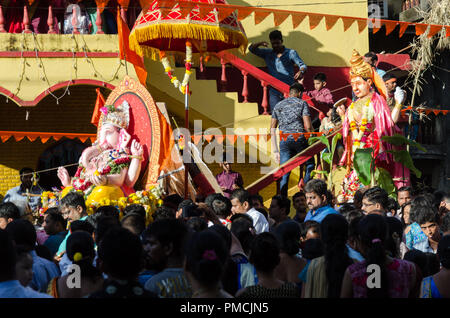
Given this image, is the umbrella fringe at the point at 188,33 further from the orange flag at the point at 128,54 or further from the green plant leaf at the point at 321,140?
the green plant leaf at the point at 321,140

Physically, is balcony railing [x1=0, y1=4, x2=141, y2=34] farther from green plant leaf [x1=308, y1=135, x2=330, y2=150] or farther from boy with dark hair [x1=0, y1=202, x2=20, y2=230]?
boy with dark hair [x1=0, y1=202, x2=20, y2=230]

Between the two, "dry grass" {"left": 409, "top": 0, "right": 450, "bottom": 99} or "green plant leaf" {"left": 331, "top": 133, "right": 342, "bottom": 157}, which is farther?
"dry grass" {"left": 409, "top": 0, "right": 450, "bottom": 99}

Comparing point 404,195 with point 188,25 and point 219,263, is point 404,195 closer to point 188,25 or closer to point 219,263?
point 188,25

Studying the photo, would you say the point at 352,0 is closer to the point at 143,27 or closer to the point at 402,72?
the point at 402,72

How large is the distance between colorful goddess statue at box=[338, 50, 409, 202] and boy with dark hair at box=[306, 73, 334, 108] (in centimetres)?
309

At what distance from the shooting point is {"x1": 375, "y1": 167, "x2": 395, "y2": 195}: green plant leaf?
28.8 feet

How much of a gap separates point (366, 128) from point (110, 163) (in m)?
3.58

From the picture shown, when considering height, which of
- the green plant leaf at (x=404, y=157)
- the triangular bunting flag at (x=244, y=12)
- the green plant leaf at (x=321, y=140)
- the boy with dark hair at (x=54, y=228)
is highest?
the triangular bunting flag at (x=244, y=12)

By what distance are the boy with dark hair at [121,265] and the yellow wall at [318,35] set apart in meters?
10.7

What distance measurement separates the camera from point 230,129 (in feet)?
41.8

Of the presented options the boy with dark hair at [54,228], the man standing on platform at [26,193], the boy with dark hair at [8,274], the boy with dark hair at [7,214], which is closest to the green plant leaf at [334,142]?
the boy with dark hair at [54,228]

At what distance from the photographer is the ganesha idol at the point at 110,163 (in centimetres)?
965

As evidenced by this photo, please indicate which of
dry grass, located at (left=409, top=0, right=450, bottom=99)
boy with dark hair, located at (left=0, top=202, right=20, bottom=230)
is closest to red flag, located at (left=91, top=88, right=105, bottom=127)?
boy with dark hair, located at (left=0, top=202, right=20, bottom=230)

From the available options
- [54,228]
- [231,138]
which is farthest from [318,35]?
[54,228]
